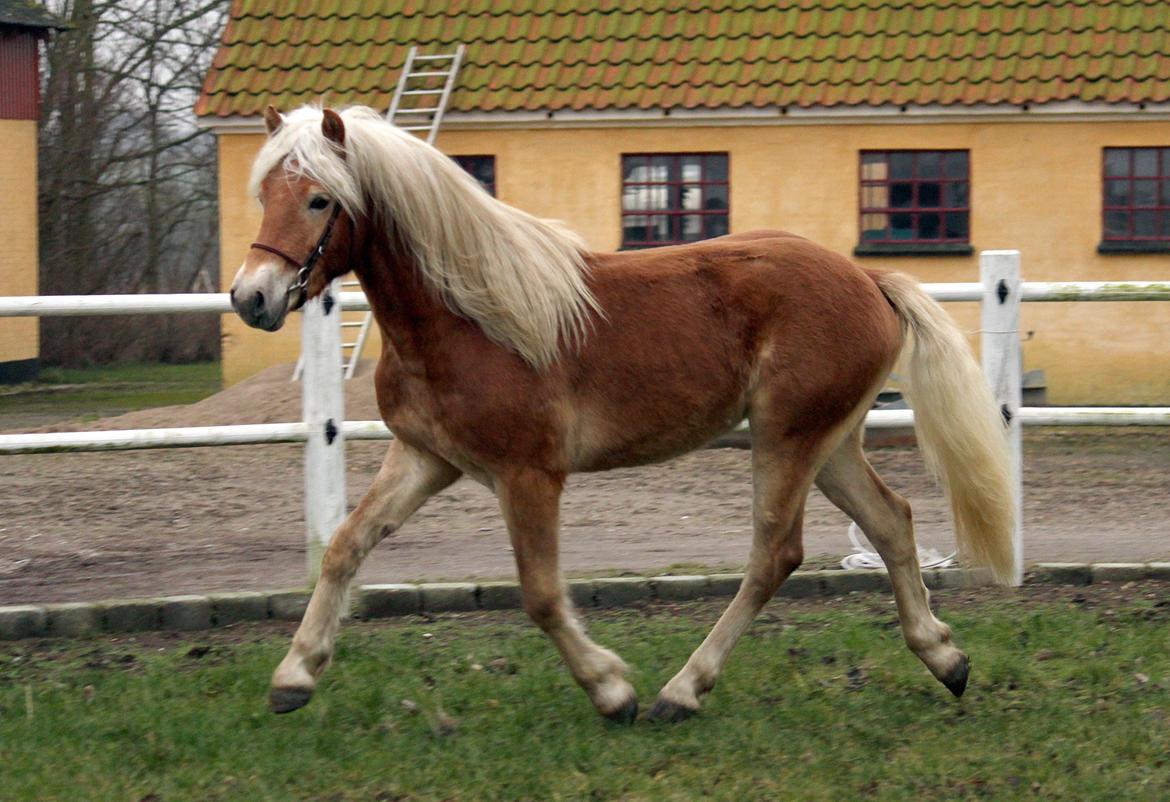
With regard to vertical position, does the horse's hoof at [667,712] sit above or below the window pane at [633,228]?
below

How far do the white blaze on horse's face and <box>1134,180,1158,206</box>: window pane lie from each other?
40.8 ft

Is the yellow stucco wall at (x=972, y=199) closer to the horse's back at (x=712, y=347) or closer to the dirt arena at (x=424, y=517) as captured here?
the dirt arena at (x=424, y=517)

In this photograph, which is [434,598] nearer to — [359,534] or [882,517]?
[359,534]

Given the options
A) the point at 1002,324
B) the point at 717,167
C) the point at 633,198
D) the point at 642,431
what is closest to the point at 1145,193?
the point at 717,167

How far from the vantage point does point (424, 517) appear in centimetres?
884

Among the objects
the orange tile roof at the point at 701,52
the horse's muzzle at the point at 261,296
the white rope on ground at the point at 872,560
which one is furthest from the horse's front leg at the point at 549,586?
the orange tile roof at the point at 701,52

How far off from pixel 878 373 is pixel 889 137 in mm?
10763

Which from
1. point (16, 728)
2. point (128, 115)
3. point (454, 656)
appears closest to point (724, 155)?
point (454, 656)

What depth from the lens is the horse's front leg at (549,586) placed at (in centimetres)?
442

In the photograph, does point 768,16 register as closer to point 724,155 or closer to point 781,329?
point 724,155

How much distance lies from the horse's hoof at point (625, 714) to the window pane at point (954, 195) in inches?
461

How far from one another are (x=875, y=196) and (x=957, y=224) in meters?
0.86

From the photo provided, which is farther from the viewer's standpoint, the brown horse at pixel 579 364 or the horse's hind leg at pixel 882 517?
the horse's hind leg at pixel 882 517

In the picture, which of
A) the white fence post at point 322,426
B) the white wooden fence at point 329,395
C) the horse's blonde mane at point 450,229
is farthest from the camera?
the white fence post at point 322,426
